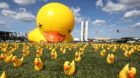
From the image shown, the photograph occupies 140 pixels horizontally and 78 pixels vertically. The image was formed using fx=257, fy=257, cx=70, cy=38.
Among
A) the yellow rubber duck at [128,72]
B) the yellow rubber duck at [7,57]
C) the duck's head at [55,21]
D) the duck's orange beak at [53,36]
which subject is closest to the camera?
the yellow rubber duck at [128,72]

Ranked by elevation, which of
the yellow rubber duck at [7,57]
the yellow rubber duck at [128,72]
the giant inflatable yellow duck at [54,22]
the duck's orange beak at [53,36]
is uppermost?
the giant inflatable yellow duck at [54,22]

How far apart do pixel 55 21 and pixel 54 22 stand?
176mm

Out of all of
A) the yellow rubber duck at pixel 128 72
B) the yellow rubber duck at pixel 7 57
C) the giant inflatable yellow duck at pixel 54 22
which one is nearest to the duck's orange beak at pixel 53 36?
the giant inflatable yellow duck at pixel 54 22

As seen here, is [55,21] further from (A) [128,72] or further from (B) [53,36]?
(A) [128,72]

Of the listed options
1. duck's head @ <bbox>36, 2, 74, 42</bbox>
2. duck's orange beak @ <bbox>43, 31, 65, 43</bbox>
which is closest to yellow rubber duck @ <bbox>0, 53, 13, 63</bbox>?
duck's head @ <bbox>36, 2, 74, 42</bbox>

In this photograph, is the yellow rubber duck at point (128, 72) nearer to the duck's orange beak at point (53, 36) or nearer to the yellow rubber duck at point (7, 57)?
the yellow rubber duck at point (7, 57)

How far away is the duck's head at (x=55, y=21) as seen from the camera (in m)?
30.9

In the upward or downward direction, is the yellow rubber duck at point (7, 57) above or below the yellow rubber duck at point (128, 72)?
above

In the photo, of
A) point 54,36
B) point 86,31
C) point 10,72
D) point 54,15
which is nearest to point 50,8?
point 54,15

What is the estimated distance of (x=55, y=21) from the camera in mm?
30766

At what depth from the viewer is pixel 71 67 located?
8.36 metres

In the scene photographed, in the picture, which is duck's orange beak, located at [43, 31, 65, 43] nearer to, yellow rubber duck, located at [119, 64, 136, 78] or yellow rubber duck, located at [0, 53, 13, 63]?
yellow rubber duck, located at [0, 53, 13, 63]

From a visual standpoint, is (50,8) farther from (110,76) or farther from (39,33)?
(110,76)

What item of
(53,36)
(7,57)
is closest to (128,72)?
(7,57)
